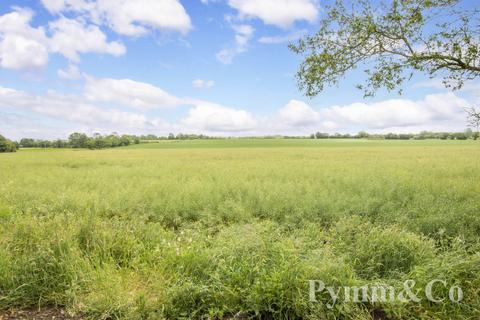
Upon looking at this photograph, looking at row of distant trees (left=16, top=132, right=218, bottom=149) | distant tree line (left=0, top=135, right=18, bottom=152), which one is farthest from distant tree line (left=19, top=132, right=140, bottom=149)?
distant tree line (left=0, top=135, right=18, bottom=152)

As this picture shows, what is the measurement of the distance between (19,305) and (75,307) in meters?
0.94

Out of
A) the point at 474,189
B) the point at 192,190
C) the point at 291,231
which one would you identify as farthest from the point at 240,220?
the point at 474,189

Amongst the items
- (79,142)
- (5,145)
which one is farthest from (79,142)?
(5,145)

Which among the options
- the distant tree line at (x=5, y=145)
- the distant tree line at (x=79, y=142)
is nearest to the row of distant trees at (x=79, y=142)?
the distant tree line at (x=79, y=142)

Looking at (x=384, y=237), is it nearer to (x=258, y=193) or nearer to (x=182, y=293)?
(x=182, y=293)

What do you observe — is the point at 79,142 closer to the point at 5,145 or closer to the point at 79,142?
the point at 79,142

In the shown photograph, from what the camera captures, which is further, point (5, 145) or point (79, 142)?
point (79, 142)

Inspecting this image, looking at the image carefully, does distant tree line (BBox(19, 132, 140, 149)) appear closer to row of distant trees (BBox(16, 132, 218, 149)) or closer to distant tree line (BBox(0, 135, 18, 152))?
row of distant trees (BBox(16, 132, 218, 149))

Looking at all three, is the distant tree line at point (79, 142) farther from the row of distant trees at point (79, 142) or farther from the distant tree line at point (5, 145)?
the distant tree line at point (5, 145)

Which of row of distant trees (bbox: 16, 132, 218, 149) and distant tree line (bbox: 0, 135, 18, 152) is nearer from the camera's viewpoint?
distant tree line (bbox: 0, 135, 18, 152)

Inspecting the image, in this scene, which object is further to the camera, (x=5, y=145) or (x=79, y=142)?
(x=79, y=142)

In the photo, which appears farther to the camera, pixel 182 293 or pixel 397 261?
pixel 397 261

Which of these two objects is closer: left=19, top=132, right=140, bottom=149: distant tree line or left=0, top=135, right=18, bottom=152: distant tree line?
left=0, top=135, right=18, bottom=152: distant tree line

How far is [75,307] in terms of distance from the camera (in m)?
3.97
